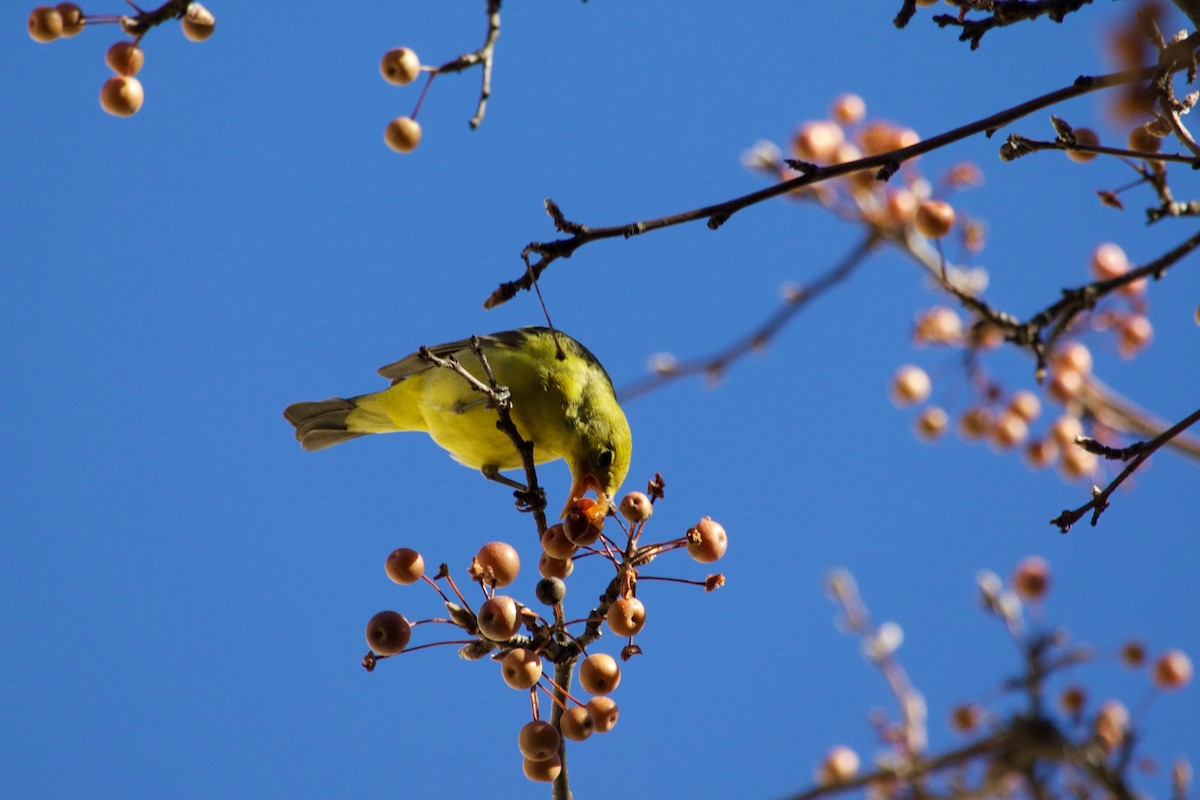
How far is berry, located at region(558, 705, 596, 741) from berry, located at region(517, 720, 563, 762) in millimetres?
45

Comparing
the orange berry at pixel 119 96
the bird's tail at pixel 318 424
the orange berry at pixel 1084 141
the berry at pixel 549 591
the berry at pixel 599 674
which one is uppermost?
the bird's tail at pixel 318 424

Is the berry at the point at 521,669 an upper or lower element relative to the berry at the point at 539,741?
upper

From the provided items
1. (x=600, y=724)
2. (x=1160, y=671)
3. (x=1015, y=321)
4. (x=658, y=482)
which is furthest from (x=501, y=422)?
(x=1160, y=671)

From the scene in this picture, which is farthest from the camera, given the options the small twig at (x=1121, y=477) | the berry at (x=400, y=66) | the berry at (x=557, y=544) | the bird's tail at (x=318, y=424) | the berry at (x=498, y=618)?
the bird's tail at (x=318, y=424)

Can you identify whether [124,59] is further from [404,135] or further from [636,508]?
[636,508]

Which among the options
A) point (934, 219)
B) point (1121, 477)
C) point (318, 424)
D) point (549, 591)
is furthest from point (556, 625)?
point (318, 424)

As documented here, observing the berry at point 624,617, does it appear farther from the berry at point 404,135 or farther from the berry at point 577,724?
the berry at point 404,135

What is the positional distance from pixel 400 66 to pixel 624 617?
7.17 ft

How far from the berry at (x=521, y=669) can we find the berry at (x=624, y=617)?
0.23 metres

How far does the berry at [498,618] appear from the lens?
281 centimetres

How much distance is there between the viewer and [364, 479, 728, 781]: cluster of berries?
2.85m

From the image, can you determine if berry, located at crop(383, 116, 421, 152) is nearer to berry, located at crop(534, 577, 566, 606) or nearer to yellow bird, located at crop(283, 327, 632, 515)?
yellow bird, located at crop(283, 327, 632, 515)

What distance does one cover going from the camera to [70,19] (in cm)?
391

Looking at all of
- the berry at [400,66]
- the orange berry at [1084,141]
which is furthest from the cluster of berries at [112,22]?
the orange berry at [1084,141]
